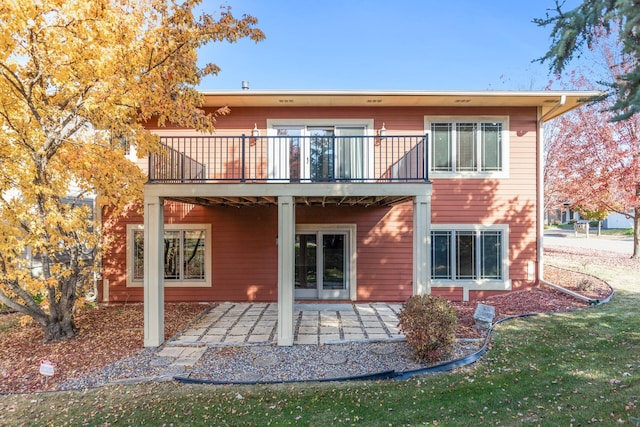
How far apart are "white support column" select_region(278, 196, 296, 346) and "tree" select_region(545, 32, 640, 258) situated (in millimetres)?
12317

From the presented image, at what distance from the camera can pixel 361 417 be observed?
3609 mm

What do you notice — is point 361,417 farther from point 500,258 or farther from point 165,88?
point 500,258

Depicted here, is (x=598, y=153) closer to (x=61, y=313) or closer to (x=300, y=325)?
(x=300, y=325)

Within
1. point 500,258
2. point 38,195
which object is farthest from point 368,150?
point 38,195

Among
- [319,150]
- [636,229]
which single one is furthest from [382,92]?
[636,229]

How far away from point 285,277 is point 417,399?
2822 millimetres

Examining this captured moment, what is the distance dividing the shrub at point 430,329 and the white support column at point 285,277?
2.02 metres

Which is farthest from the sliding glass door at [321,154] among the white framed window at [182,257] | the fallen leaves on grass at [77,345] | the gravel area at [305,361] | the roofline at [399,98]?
the fallen leaves on grass at [77,345]

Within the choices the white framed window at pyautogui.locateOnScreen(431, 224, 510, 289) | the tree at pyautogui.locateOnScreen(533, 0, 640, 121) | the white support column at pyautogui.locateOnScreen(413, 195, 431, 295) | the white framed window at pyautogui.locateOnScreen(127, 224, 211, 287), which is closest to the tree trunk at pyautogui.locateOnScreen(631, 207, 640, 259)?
the white framed window at pyautogui.locateOnScreen(431, 224, 510, 289)

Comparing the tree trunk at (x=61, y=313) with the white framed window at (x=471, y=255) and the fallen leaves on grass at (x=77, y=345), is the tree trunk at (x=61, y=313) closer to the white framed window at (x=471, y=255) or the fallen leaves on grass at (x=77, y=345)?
the fallen leaves on grass at (x=77, y=345)

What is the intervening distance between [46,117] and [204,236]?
4.22m

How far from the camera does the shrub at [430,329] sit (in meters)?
4.86

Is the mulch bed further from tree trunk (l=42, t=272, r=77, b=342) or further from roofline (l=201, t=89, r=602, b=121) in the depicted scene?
roofline (l=201, t=89, r=602, b=121)

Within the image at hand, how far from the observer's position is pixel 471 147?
860 centimetres
